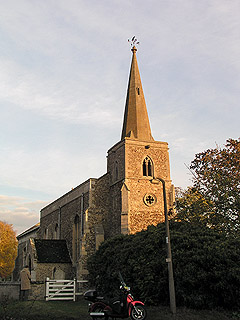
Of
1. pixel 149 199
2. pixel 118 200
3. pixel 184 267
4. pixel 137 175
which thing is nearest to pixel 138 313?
pixel 184 267

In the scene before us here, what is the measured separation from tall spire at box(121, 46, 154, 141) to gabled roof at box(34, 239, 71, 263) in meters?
11.5

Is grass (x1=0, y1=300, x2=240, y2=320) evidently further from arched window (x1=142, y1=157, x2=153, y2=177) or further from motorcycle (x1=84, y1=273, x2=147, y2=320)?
arched window (x1=142, y1=157, x2=153, y2=177)

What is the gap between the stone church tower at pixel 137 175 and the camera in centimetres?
2681

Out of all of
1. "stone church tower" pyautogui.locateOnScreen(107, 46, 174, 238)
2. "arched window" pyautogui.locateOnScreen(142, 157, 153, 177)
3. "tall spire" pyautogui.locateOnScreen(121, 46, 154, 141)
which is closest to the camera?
"stone church tower" pyautogui.locateOnScreen(107, 46, 174, 238)

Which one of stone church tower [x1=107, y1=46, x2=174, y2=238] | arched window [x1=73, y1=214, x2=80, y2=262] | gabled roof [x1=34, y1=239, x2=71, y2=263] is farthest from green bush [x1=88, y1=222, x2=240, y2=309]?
arched window [x1=73, y1=214, x2=80, y2=262]

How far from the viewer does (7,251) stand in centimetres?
5806

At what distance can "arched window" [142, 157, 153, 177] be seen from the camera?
28.7 meters

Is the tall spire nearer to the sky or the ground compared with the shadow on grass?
nearer to the sky

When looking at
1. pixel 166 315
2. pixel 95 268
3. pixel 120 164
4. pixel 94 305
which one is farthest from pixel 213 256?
pixel 120 164

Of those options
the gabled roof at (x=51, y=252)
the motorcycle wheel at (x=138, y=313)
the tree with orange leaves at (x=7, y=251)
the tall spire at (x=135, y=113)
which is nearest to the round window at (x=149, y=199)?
the tall spire at (x=135, y=113)

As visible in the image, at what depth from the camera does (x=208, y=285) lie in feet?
46.9

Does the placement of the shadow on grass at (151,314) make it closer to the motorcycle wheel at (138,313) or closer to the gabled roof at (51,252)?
the motorcycle wheel at (138,313)

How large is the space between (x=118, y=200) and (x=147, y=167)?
372 centimetres

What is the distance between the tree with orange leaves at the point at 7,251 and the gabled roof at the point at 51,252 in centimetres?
2910
